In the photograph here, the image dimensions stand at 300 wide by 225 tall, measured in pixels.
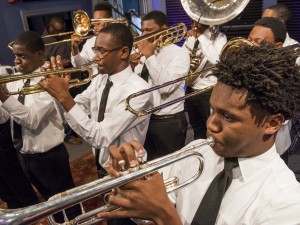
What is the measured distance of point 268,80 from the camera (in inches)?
40.6

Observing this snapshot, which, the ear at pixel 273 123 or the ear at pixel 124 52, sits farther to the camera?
the ear at pixel 124 52

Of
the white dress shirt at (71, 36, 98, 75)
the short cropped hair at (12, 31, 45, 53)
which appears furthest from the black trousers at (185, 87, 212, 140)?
the short cropped hair at (12, 31, 45, 53)

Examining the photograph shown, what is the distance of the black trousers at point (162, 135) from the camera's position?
2893mm

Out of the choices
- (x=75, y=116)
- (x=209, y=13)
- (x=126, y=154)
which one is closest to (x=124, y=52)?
(x=75, y=116)

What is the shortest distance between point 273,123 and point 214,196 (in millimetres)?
374

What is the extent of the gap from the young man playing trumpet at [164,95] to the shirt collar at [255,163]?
5.65 feet

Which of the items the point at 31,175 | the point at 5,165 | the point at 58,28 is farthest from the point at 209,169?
the point at 58,28

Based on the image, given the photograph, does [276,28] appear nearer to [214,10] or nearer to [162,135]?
[214,10]

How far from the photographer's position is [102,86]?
89.7 inches

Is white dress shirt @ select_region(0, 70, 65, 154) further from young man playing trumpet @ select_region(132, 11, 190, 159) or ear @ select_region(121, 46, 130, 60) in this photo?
young man playing trumpet @ select_region(132, 11, 190, 159)

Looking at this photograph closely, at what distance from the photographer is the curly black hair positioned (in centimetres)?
104

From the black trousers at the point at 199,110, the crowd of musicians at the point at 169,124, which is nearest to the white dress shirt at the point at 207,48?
the crowd of musicians at the point at 169,124

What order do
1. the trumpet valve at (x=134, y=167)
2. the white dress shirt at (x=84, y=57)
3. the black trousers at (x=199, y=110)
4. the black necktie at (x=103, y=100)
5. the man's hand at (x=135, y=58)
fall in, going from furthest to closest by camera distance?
the white dress shirt at (x=84, y=57), the black trousers at (x=199, y=110), the man's hand at (x=135, y=58), the black necktie at (x=103, y=100), the trumpet valve at (x=134, y=167)

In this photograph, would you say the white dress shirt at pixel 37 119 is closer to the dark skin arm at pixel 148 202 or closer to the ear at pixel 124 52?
the ear at pixel 124 52
